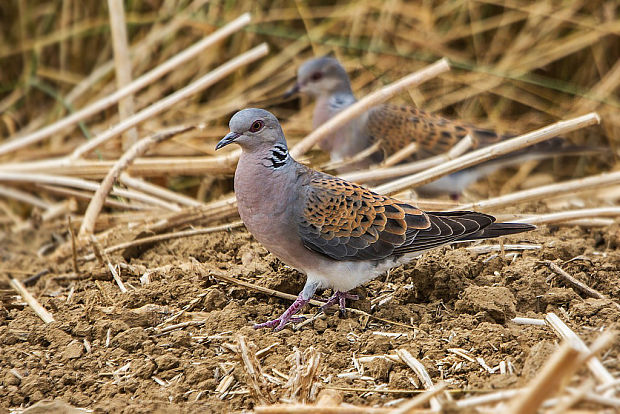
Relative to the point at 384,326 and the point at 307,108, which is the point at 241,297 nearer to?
the point at 384,326

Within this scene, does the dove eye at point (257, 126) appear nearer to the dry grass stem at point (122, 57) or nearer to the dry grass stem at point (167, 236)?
the dry grass stem at point (167, 236)

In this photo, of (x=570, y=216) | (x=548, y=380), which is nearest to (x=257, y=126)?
(x=570, y=216)

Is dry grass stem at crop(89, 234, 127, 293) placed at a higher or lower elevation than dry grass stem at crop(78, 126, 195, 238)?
lower

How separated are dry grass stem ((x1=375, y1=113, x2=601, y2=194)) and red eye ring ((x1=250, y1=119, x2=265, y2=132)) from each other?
1015 millimetres

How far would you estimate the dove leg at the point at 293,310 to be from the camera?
128 inches

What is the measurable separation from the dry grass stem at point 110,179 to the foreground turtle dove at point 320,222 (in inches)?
42.0

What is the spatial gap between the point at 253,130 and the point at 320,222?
51 centimetres

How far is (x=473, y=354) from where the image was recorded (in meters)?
2.96

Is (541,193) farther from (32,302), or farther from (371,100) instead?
(32,302)

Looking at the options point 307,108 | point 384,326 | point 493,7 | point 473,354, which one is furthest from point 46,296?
point 493,7

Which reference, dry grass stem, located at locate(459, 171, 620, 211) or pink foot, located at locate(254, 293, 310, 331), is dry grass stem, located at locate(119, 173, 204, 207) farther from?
dry grass stem, located at locate(459, 171, 620, 211)

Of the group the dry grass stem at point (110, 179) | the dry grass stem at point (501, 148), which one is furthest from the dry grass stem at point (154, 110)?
the dry grass stem at point (501, 148)

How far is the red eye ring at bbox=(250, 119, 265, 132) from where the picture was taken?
3.34 m

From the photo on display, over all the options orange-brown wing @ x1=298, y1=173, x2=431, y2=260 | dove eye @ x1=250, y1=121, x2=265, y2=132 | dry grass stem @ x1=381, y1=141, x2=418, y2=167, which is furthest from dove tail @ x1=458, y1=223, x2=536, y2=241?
dry grass stem @ x1=381, y1=141, x2=418, y2=167
